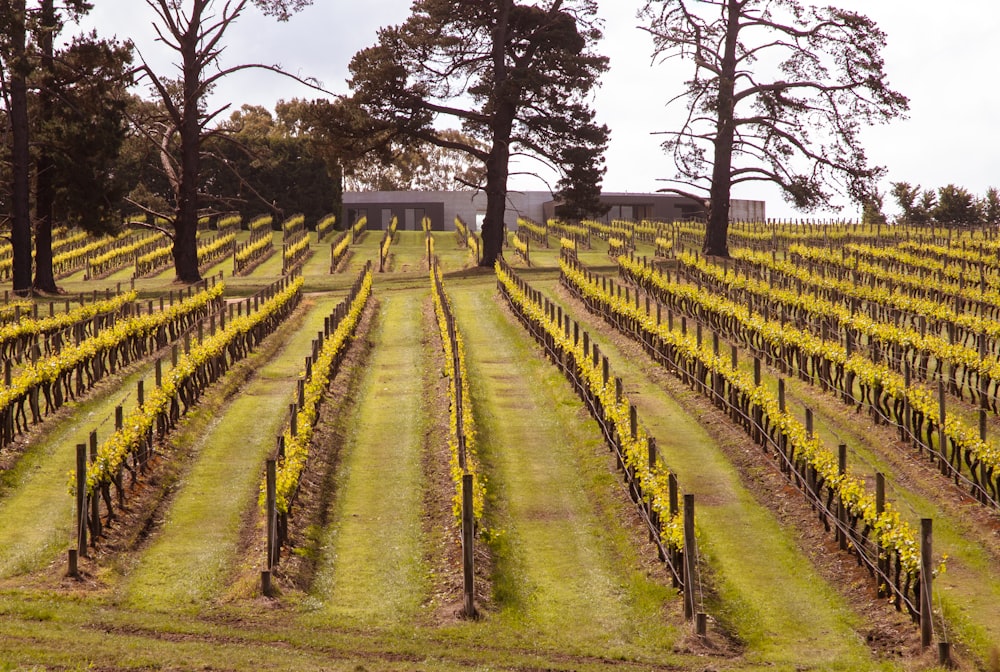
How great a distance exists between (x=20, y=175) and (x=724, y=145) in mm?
28344

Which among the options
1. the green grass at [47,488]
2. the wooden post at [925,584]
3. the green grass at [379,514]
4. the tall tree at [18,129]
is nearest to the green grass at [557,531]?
the green grass at [379,514]

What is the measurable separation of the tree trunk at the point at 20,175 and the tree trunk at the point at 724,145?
26.8 m

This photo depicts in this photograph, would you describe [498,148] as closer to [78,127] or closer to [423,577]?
[78,127]

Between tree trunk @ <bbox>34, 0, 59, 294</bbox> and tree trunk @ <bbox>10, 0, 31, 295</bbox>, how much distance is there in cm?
60

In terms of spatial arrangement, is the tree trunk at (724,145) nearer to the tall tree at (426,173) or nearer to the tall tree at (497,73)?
the tall tree at (497,73)

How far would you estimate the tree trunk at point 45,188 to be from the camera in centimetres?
4375

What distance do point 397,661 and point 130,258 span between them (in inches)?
2106

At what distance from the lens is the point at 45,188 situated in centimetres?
4675

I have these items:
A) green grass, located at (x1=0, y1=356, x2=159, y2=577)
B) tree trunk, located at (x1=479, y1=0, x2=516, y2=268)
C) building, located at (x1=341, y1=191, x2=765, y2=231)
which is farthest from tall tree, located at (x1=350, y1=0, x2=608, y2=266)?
building, located at (x1=341, y1=191, x2=765, y2=231)

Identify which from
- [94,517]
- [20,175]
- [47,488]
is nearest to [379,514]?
[94,517]

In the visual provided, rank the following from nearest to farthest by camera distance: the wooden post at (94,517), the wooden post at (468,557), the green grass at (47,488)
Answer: the wooden post at (468,557) → the green grass at (47,488) → the wooden post at (94,517)

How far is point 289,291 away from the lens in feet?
133

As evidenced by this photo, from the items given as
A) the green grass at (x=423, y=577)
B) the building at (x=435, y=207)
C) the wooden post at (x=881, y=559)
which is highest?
the building at (x=435, y=207)

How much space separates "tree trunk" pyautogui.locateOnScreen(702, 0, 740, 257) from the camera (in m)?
48.4
